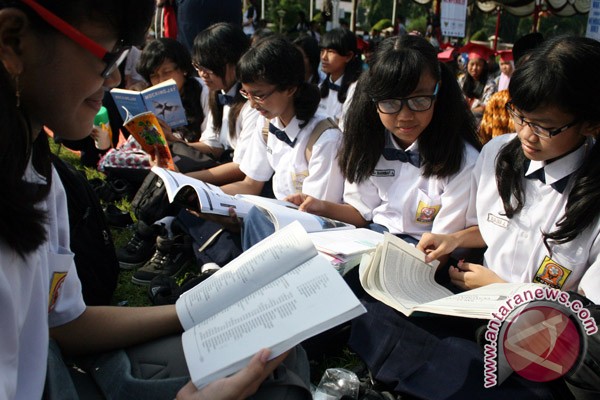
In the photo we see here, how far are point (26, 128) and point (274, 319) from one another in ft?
1.70

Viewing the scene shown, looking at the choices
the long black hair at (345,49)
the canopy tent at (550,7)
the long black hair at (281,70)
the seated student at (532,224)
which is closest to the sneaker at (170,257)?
the long black hair at (281,70)

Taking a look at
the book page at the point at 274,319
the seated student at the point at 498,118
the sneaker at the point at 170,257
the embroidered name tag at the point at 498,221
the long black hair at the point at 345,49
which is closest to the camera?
the book page at the point at 274,319

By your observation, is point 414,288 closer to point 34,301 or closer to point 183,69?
point 34,301

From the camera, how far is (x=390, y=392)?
152cm

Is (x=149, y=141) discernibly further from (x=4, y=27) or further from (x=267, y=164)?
(x=4, y=27)

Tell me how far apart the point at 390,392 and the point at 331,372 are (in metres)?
0.18

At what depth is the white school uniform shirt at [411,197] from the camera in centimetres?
189

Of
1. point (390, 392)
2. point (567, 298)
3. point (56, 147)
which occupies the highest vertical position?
point (567, 298)

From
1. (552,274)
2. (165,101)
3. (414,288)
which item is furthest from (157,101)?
(552,274)

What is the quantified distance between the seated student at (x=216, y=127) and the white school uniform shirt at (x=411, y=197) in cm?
86

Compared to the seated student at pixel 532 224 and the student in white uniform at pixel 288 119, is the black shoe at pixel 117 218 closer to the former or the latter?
the student in white uniform at pixel 288 119

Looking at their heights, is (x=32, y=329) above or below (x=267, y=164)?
above

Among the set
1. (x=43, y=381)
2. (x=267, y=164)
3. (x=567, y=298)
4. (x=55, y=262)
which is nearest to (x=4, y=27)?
(x=55, y=262)

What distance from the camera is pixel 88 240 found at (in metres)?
1.90
